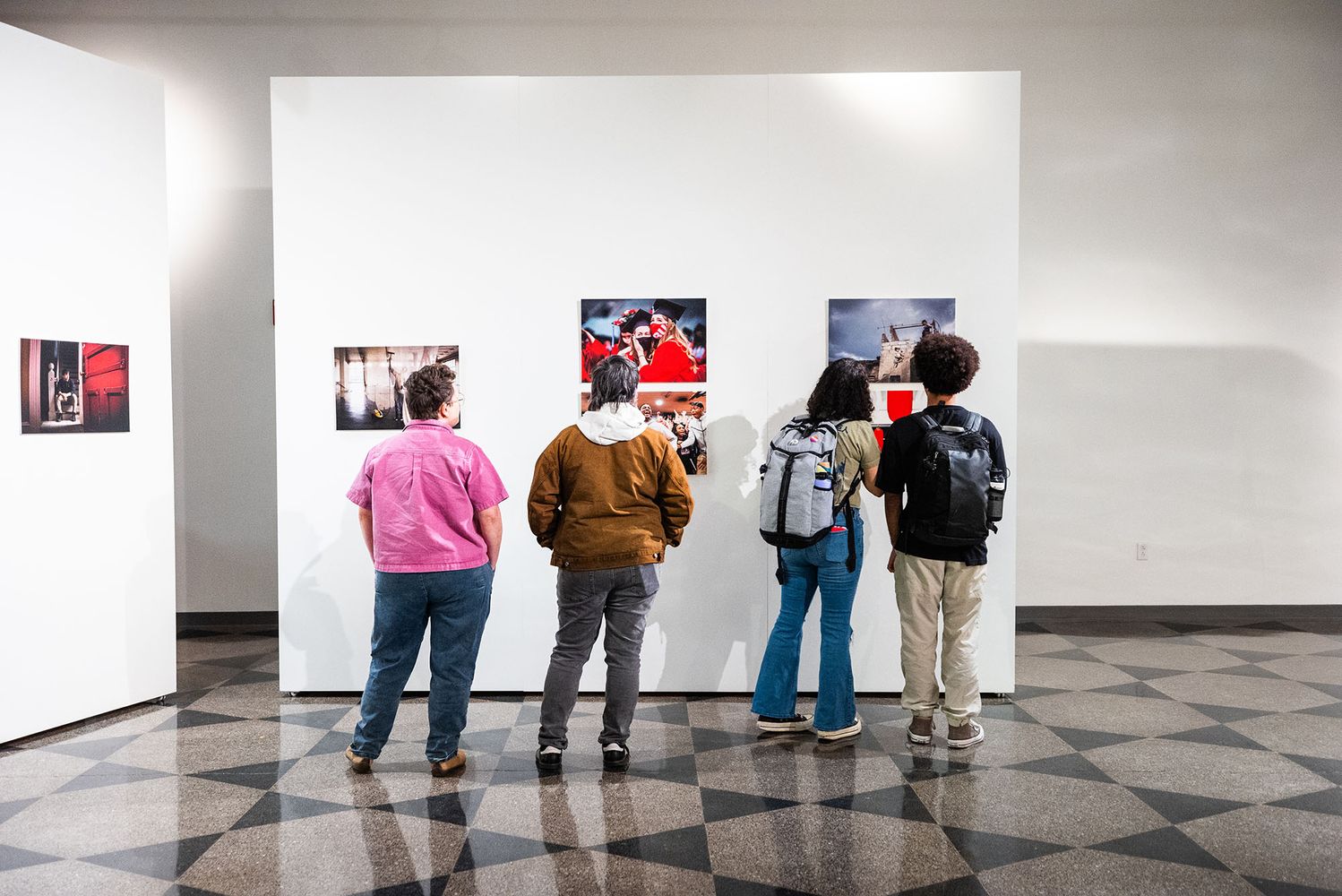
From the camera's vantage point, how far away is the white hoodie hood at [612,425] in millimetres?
4082

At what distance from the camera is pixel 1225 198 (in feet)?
24.5

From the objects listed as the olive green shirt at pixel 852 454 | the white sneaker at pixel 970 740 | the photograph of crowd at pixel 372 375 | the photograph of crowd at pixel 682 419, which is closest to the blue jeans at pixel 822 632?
the olive green shirt at pixel 852 454

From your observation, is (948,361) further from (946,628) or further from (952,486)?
(946,628)

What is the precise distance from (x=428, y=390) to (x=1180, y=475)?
20.3 ft

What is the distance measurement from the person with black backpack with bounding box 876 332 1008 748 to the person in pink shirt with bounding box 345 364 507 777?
1909mm

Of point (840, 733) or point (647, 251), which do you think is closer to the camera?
point (840, 733)

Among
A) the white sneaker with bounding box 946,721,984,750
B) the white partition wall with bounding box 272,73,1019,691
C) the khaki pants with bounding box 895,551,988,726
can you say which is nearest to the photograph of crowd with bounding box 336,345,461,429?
the white partition wall with bounding box 272,73,1019,691

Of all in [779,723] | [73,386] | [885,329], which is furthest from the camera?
[885,329]

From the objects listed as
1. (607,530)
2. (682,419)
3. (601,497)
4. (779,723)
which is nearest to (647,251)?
(682,419)

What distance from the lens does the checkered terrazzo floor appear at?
3203 mm

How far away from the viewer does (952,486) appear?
14.2ft

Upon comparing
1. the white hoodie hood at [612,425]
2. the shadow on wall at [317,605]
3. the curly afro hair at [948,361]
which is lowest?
the shadow on wall at [317,605]

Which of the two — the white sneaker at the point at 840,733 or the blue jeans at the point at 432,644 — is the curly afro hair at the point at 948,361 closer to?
the white sneaker at the point at 840,733

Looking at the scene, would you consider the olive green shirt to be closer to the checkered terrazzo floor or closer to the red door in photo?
the checkered terrazzo floor
